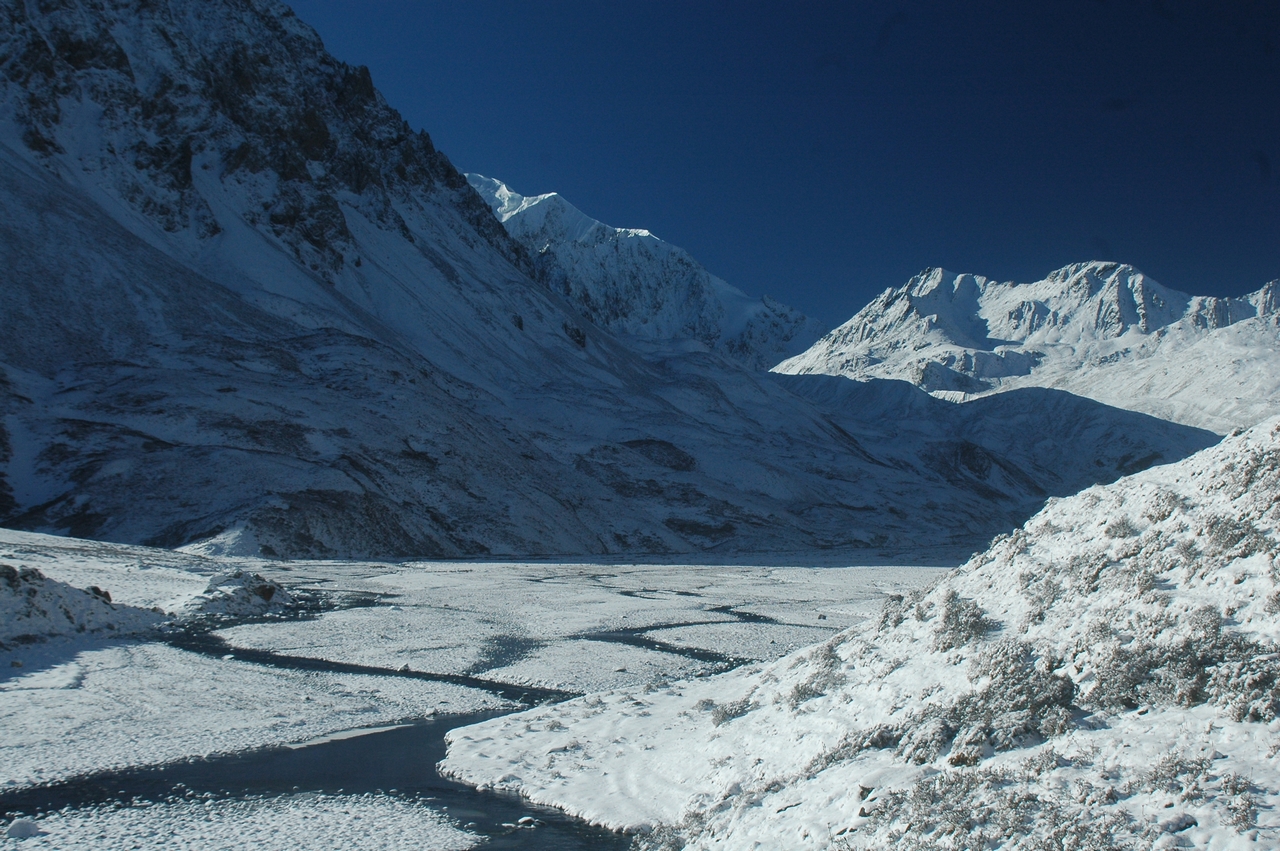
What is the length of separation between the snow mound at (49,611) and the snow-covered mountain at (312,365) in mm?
22440

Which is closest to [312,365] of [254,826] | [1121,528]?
[254,826]

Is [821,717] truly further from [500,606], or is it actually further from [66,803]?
[500,606]

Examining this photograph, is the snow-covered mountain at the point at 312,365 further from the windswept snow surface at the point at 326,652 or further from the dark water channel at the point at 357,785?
the dark water channel at the point at 357,785

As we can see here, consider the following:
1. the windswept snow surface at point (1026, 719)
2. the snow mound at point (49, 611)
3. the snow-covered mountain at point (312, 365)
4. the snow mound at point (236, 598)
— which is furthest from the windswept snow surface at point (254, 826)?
the snow-covered mountain at point (312, 365)

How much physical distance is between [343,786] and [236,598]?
585 inches

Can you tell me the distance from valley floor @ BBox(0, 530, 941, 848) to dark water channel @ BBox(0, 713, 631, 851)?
0.24 feet

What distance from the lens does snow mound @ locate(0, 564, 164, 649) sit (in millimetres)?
15016

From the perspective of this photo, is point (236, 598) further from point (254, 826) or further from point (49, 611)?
point (254, 826)

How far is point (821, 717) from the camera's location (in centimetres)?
903

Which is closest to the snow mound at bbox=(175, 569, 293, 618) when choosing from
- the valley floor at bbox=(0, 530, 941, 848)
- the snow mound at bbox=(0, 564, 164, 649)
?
the valley floor at bbox=(0, 530, 941, 848)

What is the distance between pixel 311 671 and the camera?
1523 centimetres

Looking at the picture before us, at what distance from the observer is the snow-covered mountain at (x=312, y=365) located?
152ft

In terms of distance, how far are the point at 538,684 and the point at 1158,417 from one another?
206m

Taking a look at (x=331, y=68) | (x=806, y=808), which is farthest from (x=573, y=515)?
(x=331, y=68)
